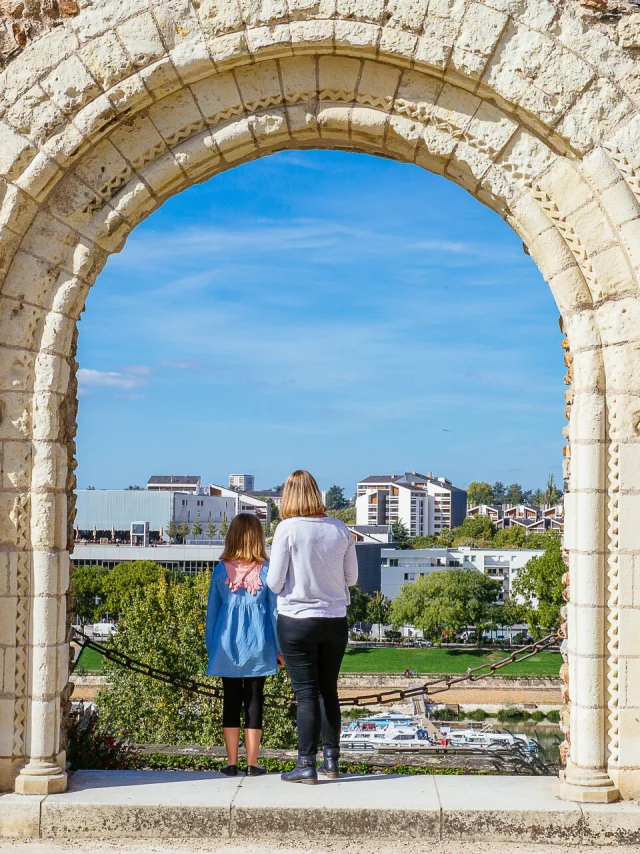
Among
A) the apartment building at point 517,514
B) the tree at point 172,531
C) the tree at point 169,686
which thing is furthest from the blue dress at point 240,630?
the apartment building at point 517,514

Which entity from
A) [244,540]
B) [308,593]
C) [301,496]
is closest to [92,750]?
[244,540]

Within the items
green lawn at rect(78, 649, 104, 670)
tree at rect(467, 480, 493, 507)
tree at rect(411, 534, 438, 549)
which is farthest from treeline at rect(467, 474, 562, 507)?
green lawn at rect(78, 649, 104, 670)

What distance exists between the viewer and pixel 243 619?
500 centimetres

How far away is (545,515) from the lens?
363 ft

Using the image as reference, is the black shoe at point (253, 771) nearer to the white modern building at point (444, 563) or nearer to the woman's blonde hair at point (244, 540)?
the woman's blonde hair at point (244, 540)

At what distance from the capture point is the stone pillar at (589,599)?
15.2 ft

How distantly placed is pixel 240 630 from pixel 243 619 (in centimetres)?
6

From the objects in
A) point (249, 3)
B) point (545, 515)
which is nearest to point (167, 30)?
point (249, 3)

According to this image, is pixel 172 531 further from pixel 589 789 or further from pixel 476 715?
pixel 589 789

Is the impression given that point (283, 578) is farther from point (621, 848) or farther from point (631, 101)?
point (631, 101)

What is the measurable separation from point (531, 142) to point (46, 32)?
254cm

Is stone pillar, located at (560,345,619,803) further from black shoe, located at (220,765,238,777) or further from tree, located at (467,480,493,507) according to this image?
tree, located at (467,480,493,507)

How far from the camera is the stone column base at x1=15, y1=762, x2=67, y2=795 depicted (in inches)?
184

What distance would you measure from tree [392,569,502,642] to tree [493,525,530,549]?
3134 cm
